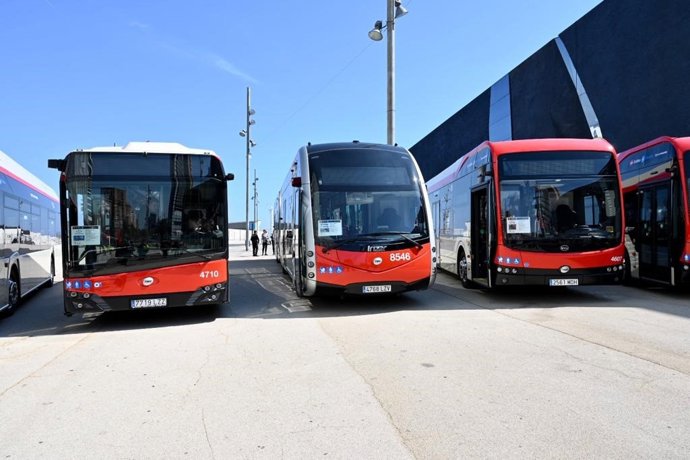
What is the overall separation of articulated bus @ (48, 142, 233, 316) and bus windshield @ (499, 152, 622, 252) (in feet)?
17.2

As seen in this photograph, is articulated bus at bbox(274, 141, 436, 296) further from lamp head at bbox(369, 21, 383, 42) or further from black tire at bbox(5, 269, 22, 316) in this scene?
lamp head at bbox(369, 21, 383, 42)

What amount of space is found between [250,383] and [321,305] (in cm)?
472

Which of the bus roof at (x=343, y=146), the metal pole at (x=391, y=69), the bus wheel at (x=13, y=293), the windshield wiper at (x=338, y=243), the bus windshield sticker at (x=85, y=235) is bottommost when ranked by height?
the bus wheel at (x=13, y=293)

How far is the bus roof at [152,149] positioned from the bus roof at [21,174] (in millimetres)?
3433

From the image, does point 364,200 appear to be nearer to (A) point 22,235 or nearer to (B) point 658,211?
(B) point 658,211

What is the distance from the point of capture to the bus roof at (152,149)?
290 inches

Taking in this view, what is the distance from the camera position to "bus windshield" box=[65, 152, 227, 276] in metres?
7.07

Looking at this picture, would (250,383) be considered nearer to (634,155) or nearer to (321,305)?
(321,305)

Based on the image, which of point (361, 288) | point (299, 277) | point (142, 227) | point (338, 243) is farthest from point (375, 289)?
point (142, 227)

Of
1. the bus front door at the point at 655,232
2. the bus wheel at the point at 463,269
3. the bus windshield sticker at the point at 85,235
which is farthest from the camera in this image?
the bus wheel at the point at 463,269

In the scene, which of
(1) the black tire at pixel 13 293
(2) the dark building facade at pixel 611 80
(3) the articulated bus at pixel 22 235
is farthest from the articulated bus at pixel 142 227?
(2) the dark building facade at pixel 611 80

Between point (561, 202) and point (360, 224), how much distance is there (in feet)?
12.3

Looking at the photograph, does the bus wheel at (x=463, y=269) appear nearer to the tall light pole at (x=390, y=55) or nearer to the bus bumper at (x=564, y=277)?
the bus bumper at (x=564, y=277)

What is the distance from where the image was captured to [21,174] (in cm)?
1106
